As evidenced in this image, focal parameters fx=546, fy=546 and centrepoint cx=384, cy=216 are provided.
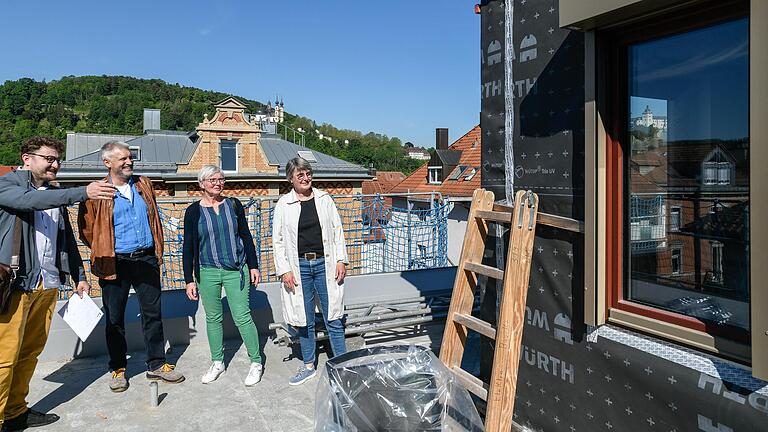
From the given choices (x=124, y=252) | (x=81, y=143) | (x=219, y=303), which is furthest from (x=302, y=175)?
(x=81, y=143)

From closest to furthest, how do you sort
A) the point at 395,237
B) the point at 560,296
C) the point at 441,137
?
the point at 560,296
the point at 395,237
the point at 441,137

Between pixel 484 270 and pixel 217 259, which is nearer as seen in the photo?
pixel 484 270

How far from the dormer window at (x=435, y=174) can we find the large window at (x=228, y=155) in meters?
10.1

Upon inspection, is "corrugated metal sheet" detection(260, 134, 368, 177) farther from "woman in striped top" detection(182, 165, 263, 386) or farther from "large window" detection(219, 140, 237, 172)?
"woman in striped top" detection(182, 165, 263, 386)

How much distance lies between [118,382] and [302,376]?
→ 53.8 inches

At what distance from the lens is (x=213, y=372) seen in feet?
14.3

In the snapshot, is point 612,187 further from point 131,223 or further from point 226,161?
point 226,161

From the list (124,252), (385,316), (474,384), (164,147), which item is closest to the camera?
(474,384)

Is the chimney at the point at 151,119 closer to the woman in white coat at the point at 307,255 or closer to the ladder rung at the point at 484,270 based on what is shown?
the woman in white coat at the point at 307,255

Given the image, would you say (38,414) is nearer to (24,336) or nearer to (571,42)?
(24,336)

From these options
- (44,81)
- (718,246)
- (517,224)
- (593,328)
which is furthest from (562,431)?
(44,81)

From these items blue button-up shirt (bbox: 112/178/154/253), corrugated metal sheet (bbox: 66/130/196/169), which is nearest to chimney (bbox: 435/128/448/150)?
corrugated metal sheet (bbox: 66/130/196/169)

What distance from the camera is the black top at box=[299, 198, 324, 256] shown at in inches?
165

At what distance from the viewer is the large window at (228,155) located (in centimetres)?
2694
